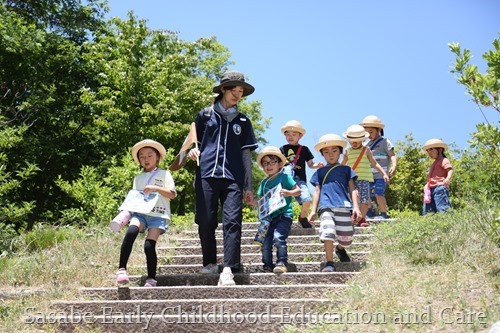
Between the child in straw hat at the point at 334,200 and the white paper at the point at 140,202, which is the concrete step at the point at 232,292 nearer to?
the child in straw hat at the point at 334,200

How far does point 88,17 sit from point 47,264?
20280 mm

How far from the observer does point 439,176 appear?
11148mm

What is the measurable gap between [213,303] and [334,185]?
2.29 metres

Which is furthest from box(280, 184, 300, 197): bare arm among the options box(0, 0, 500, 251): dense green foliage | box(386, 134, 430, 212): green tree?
box(386, 134, 430, 212): green tree

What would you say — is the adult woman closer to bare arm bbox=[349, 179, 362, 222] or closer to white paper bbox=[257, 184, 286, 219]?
white paper bbox=[257, 184, 286, 219]

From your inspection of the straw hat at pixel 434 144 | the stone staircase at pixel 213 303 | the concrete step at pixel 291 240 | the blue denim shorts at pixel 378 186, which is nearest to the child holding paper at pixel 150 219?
the stone staircase at pixel 213 303

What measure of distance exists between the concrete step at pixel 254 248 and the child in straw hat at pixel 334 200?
1064mm

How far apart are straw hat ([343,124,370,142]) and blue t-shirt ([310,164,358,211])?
2386 mm

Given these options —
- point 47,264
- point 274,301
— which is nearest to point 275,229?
point 274,301

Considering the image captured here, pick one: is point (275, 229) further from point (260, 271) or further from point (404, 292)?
point (404, 292)

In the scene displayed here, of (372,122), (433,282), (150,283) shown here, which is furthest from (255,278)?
(372,122)

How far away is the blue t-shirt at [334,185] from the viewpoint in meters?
7.81

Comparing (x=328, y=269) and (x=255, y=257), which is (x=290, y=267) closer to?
(x=328, y=269)

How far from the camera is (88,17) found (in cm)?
2684
